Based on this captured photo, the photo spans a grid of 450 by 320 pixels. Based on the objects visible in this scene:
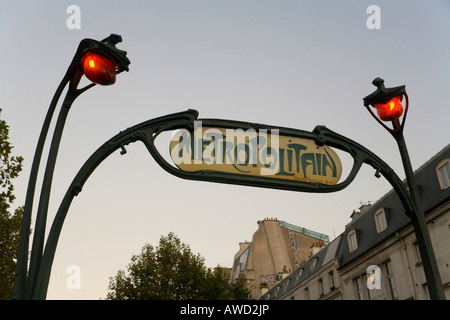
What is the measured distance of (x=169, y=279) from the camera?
3078 centimetres

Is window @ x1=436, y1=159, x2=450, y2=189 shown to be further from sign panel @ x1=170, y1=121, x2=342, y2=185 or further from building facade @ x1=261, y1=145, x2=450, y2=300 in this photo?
sign panel @ x1=170, y1=121, x2=342, y2=185

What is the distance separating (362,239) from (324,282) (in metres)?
5.60

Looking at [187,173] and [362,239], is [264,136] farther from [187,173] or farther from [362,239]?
[362,239]

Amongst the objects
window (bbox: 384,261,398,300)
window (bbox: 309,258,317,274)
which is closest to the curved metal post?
window (bbox: 384,261,398,300)

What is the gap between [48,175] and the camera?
13.4 ft

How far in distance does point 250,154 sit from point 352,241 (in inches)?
1122

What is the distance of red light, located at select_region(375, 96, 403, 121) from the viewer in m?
5.46

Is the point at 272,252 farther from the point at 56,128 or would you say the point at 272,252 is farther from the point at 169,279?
the point at 56,128

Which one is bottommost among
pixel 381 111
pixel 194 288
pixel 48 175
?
pixel 48 175

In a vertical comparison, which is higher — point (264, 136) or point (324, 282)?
point (324, 282)


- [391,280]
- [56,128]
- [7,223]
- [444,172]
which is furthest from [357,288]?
[56,128]


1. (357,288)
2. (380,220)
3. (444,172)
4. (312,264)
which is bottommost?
(357,288)
